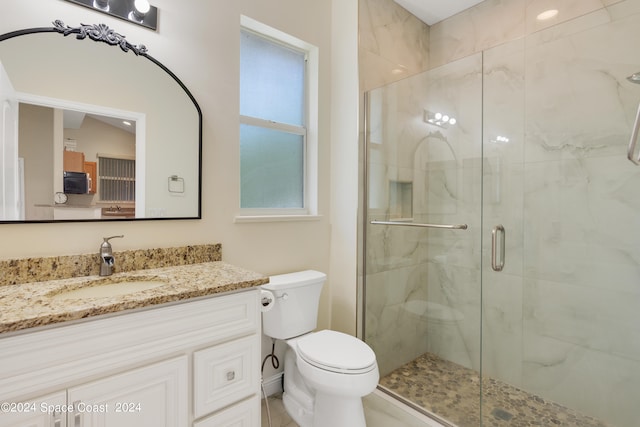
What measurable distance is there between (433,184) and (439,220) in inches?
9.7

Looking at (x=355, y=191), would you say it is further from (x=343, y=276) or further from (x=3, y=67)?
(x=3, y=67)

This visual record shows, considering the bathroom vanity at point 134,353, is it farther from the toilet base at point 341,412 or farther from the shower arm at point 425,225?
the shower arm at point 425,225

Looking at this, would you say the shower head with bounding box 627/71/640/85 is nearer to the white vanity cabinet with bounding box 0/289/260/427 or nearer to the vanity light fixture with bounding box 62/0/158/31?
the white vanity cabinet with bounding box 0/289/260/427

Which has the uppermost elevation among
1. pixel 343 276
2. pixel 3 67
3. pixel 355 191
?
pixel 3 67

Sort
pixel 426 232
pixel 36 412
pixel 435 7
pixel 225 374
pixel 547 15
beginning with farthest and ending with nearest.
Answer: pixel 435 7, pixel 426 232, pixel 547 15, pixel 225 374, pixel 36 412

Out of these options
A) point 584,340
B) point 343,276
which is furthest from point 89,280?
point 584,340

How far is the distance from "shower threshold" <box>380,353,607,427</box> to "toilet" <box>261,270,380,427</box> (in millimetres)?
598

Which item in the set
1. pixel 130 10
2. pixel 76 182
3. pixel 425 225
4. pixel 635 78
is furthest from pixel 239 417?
pixel 635 78

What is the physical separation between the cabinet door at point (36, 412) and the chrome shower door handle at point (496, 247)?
1.98m

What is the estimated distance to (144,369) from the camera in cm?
99

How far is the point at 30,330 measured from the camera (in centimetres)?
82

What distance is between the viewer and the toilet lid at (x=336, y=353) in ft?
4.57

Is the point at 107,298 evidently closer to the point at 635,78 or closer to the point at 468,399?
the point at 468,399

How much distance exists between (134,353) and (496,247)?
1.91m
